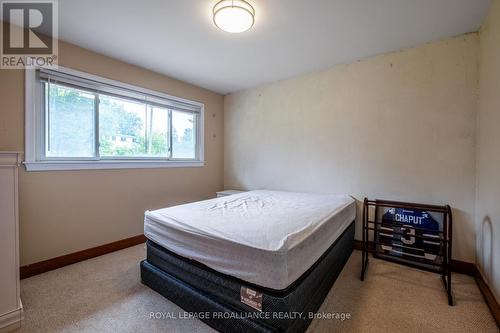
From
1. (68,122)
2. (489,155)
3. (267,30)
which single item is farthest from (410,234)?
(68,122)

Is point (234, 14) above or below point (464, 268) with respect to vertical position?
above

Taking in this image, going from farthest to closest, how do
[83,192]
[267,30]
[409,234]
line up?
1. [83,192]
2. [409,234]
3. [267,30]

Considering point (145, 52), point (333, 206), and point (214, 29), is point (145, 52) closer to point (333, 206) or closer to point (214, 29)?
point (214, 29)

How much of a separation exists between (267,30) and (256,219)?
1.79m

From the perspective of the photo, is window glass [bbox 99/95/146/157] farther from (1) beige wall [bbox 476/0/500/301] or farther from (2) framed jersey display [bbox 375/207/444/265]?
(1) beige wall [bbox 476/0/500/301]

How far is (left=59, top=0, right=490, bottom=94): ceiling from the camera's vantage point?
1.80 metres

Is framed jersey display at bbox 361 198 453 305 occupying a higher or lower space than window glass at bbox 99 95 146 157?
lower

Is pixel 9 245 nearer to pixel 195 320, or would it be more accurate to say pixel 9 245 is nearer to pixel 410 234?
pixel 195 320

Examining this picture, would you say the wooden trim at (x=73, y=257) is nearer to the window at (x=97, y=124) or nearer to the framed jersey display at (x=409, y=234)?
the window at (x=97, y=124)

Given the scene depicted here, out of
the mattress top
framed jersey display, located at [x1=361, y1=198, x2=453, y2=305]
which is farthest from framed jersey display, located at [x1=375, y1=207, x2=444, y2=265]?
the mattress top

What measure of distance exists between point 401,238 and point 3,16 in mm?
4416

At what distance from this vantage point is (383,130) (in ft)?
8.54

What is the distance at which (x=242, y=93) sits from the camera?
13.0 ft

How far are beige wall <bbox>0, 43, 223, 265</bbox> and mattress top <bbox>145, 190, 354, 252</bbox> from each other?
1104 mm
